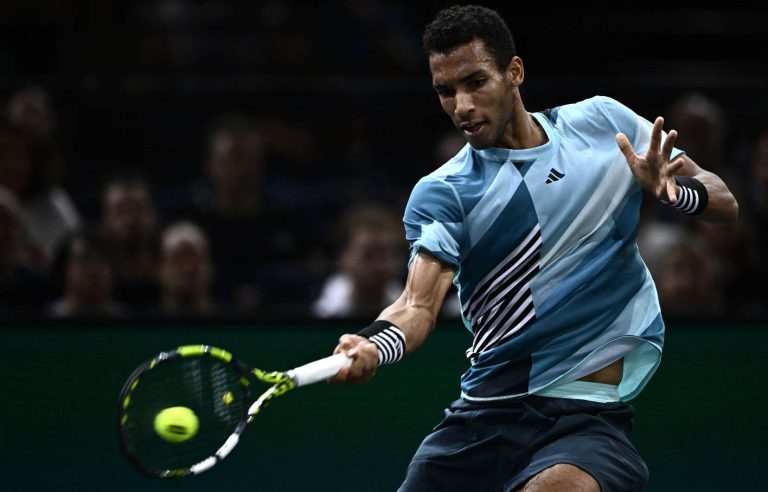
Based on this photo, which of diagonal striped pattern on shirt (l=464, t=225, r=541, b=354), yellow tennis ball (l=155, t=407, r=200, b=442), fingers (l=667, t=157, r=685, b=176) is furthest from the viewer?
diagonal striped pattern on shirt (l=464, t=225, r=541, b=354)

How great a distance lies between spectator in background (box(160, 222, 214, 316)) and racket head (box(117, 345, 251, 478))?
263 centimetres

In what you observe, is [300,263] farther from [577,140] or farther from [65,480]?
[577,140]

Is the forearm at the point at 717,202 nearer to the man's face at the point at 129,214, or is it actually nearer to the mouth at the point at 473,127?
the mouth at the point at 473,127

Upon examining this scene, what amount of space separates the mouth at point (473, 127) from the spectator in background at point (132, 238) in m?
2.86

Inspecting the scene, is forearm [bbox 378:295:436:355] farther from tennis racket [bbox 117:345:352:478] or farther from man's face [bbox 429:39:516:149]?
man's face [bbox 429:39:516:149]

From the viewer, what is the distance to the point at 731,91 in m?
7.04

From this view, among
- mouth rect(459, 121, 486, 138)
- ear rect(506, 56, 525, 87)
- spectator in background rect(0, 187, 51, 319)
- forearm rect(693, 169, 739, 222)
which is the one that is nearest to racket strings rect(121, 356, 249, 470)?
mouth rect(459, 121, 486, 138)

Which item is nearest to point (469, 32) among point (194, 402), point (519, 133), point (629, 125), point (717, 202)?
point (519, 133)

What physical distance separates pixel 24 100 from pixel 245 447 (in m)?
2.25

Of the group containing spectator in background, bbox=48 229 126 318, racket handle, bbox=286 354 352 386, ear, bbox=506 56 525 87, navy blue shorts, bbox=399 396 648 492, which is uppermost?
ear, bbox=506 56 525 87

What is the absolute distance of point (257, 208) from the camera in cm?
709

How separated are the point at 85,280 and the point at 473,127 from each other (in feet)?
9.92

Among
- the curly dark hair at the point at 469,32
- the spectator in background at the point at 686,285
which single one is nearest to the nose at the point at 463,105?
the curly dark hair at the point at 469,32

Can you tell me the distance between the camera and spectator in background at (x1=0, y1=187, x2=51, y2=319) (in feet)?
21.6
